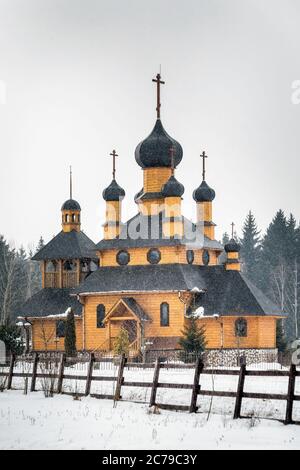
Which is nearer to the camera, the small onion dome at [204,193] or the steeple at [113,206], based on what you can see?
the steeple at [113,206]

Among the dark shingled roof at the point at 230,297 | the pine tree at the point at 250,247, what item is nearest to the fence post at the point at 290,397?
the dark shingled roof at the point at 230,297

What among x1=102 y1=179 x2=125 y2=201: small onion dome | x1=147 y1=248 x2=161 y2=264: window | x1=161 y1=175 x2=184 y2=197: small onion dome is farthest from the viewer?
x1=102 y1=179 x2=125 y2=201: small onion dome

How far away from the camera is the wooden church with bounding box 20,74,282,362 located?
5428cm

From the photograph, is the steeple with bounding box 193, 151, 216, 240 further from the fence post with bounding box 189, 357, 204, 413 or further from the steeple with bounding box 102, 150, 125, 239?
the fence post with bounding box 189, 357, 204, 413

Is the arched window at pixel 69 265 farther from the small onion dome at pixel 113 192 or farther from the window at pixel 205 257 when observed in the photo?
the window at pixel 205 257

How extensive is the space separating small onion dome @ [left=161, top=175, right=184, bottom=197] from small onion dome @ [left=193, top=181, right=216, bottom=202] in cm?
593

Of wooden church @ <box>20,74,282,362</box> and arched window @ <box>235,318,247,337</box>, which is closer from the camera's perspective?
wooden church @ <box>20,74,282,362</box>

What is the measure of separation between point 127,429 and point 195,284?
34311 millimetres

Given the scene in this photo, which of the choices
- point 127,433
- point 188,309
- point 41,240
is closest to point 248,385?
point 127,433

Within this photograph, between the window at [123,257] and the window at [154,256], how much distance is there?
147 centimetres

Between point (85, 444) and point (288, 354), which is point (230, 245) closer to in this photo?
point (288, 354)

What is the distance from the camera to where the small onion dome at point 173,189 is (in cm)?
5566

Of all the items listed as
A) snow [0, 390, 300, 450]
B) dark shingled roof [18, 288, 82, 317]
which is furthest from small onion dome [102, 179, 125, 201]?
snow [0, 390, 300, 450]

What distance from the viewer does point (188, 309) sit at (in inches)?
2149
